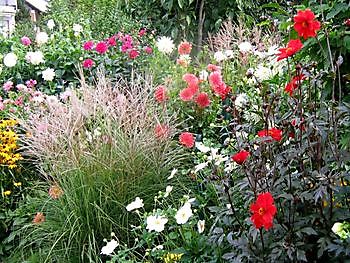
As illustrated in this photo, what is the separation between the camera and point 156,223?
7.88 ft

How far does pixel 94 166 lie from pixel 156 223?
750 millimetres

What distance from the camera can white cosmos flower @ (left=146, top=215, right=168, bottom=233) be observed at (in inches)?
93.9

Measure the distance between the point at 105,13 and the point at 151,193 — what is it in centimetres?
629

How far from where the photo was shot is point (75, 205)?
2.92 meters

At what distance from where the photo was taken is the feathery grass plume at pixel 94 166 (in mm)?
2904

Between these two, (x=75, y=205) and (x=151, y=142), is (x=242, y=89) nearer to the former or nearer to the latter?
(x=151, y=142)

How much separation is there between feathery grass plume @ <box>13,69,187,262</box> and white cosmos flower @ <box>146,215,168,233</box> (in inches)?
19.2

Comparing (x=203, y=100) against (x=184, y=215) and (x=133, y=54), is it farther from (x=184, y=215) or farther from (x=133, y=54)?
(x=133, y=54)

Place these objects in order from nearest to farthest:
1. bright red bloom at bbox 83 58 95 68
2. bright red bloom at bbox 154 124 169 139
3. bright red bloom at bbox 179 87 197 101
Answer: bright red bloom at bbox 154 124 169 139 → bright red bloom at bbox 179 87 197 101 → bright red bloom at bbox 83 58 95 68

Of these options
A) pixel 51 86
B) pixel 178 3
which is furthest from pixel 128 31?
pixel 51 86

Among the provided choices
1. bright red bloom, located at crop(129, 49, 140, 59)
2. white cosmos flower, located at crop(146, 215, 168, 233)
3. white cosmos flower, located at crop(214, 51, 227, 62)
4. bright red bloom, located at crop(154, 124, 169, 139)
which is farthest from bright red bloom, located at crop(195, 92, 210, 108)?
bright red bloom, located at crop(129, 49, 140, 59)

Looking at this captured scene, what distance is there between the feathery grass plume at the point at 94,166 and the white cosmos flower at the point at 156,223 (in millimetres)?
487

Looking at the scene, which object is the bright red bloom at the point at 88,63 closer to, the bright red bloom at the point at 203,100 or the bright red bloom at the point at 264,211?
the bright red bloom at the point at 203,100

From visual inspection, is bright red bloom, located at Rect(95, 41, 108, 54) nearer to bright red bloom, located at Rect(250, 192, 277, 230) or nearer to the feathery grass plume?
the feathery grass plume
